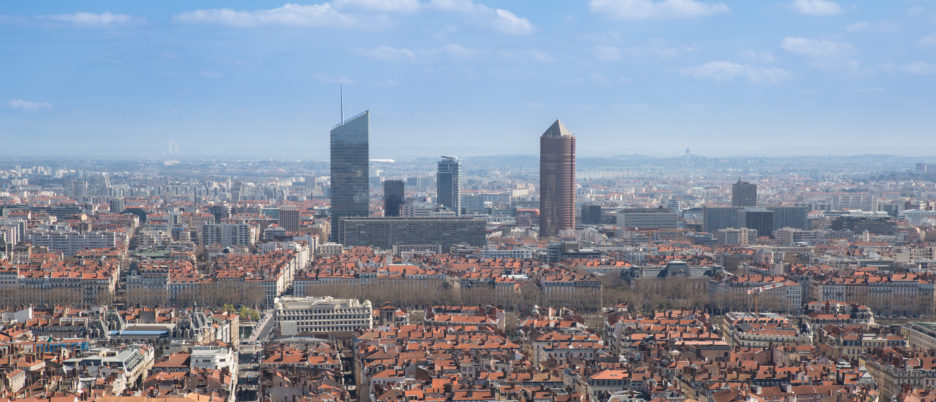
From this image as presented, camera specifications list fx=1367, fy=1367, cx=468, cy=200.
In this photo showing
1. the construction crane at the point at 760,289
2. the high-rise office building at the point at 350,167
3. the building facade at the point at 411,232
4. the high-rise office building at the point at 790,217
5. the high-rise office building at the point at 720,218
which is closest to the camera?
the construction crane at the point at 760,289

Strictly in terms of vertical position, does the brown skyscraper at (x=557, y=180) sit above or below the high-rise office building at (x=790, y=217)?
above

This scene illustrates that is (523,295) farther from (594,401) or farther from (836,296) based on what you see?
(594,401)

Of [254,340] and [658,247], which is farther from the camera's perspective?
[658,247]

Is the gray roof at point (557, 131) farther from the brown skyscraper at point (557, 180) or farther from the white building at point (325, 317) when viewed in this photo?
the white building at point (325, 317)

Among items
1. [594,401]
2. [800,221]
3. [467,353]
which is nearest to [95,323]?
[467,353]

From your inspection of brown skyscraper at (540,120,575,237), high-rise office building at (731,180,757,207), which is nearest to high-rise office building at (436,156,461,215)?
high-rise office building at (731,180,757,207)

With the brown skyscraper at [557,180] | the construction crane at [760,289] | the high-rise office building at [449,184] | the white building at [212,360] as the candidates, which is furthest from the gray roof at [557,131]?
the white building at [212,360]
